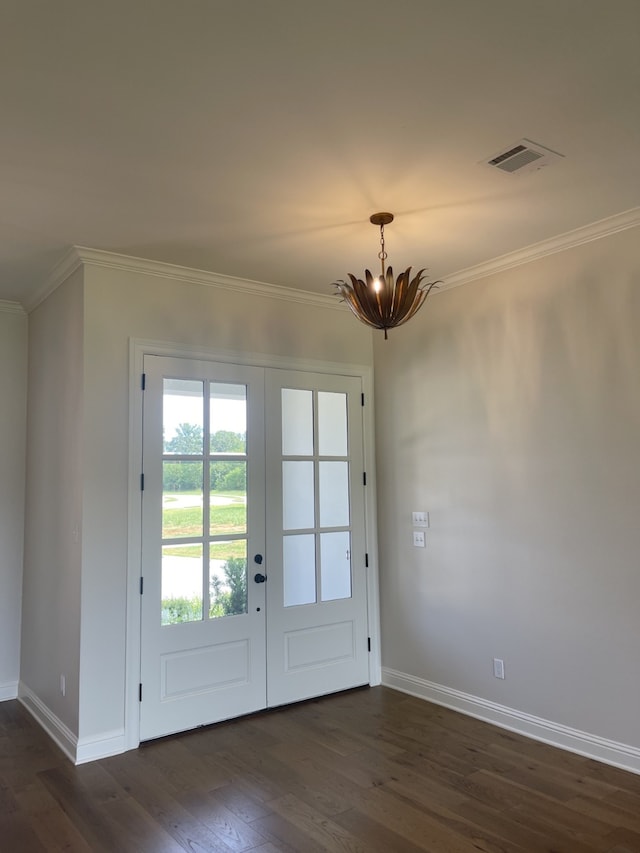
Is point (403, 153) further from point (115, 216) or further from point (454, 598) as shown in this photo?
point (454, 598)

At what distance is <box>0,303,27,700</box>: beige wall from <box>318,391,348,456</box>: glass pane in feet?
7.25

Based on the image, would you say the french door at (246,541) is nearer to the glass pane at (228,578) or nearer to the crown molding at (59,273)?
the glass pane at (228,578)

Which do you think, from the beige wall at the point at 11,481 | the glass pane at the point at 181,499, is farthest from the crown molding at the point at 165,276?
the glass pane at the point at 181,499

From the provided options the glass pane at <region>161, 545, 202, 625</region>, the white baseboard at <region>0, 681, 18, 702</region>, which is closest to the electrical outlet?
the glass pane at <region>161, 545, 202, 625</region>

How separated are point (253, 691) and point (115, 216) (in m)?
2.94

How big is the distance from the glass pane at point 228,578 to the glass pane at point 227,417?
617mm

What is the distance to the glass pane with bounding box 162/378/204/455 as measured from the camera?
3.72 metres

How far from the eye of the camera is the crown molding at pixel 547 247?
10.3 feet

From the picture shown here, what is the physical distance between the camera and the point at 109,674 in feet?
11.1

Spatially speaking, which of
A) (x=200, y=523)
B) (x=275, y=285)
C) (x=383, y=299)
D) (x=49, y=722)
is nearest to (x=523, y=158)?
(x=383, y=299)

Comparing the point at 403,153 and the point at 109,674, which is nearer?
the point at 403,153

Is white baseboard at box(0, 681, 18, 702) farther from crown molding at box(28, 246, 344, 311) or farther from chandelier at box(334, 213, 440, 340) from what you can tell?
chandelier at box(334, 213, 440, 340)

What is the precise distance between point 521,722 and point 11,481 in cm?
377

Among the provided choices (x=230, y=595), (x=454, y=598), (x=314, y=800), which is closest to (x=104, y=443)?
(x=230, y=595)
